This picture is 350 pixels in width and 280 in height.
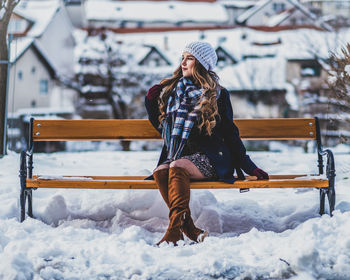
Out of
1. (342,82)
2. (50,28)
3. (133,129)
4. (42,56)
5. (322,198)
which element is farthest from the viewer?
(50,28)

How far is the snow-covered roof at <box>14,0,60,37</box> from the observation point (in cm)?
4216

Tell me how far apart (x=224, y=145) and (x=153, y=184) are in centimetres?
62

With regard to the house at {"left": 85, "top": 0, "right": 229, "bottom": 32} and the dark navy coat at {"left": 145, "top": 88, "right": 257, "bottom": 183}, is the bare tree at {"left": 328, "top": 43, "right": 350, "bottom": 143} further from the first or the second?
the house at {"left": 85, "top": 0, "right": 229, "bottom": 32}

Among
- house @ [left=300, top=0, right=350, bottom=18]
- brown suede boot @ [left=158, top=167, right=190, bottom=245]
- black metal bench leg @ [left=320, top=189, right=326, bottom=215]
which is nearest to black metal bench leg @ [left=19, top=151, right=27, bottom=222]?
brown suede boot @ [left=158, top=167, right=190, bottom=245]

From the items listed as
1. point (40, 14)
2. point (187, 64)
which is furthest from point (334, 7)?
point (187, 64)

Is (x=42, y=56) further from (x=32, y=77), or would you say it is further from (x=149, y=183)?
(x=149, y=183)

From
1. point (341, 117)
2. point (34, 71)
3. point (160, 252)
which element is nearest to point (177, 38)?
point (34, 71)

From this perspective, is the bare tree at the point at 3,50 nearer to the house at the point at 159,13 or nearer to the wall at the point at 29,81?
the wall at the point at 29,81

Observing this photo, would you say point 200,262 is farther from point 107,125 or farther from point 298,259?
point 107,125

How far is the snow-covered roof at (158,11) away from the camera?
6550 cm

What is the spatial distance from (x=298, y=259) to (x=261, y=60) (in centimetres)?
3855

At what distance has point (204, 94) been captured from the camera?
4094 millimetres

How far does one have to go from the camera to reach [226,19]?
67.7m

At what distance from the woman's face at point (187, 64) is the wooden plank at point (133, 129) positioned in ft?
2.60
